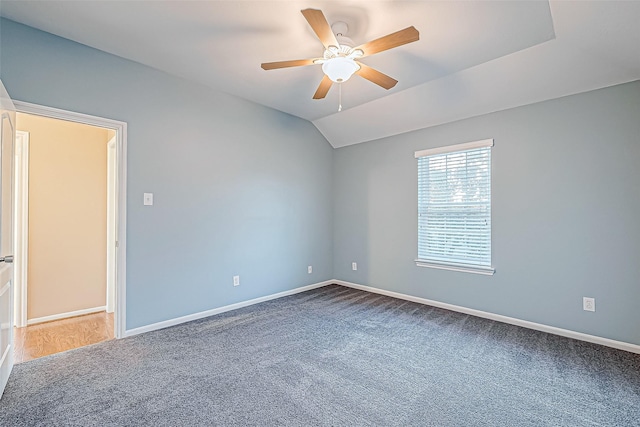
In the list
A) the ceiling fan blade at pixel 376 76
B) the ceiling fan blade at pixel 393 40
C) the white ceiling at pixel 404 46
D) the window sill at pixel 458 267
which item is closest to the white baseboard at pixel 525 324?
the window sill at pixel 458 267

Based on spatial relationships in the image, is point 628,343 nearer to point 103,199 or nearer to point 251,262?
point 251,262

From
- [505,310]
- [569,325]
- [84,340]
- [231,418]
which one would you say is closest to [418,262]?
[505,310]

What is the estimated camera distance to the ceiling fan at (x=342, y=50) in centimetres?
189

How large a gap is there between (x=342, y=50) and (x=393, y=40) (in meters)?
0.39

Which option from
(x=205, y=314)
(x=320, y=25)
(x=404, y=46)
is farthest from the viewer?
(x=205, y=314)

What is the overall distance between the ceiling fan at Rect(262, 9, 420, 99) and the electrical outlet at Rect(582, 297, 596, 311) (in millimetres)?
2762

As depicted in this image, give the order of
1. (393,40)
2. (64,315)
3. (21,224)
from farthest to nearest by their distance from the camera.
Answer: (64,315) < (21,224) < (393,40)

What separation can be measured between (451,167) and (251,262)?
285 centimetres

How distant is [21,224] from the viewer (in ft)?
10.9

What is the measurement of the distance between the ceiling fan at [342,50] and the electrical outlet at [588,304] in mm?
2762

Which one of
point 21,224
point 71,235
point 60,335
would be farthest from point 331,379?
point 21,224

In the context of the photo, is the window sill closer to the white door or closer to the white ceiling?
the white ceiling

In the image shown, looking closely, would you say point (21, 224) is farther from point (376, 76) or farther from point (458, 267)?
point (458, 267)

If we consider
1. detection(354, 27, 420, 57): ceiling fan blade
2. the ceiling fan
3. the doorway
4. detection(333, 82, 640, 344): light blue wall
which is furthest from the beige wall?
detection(333, 82, 640, 344): light blue wall
